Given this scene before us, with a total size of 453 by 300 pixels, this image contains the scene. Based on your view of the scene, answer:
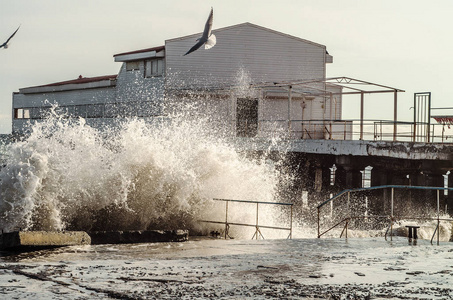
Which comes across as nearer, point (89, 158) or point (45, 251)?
point (45, 251)

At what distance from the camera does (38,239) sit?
32.5 feet

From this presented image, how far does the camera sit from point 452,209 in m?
21.8

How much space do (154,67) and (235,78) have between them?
14.0ft

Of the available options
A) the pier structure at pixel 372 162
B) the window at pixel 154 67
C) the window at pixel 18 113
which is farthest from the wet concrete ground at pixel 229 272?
the window at pixel 18 113

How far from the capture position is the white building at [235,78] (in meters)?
34.4

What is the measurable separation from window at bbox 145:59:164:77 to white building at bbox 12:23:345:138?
0.05 meters

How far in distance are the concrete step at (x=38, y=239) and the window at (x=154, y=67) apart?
998 inches

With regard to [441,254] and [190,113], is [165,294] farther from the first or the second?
[190,113]

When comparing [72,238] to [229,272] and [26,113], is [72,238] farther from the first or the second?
[26,113]

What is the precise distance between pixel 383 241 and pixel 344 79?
1641cm

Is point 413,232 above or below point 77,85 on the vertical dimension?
below

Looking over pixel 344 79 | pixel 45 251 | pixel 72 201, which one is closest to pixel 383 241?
pixel 45 251

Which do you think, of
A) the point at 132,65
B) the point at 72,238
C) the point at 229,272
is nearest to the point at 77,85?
the point at 132,65

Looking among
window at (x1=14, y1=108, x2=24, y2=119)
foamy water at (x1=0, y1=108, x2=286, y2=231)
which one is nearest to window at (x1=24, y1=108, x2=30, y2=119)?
window at (x1=14, y1=108, x2=24, y2=119)
